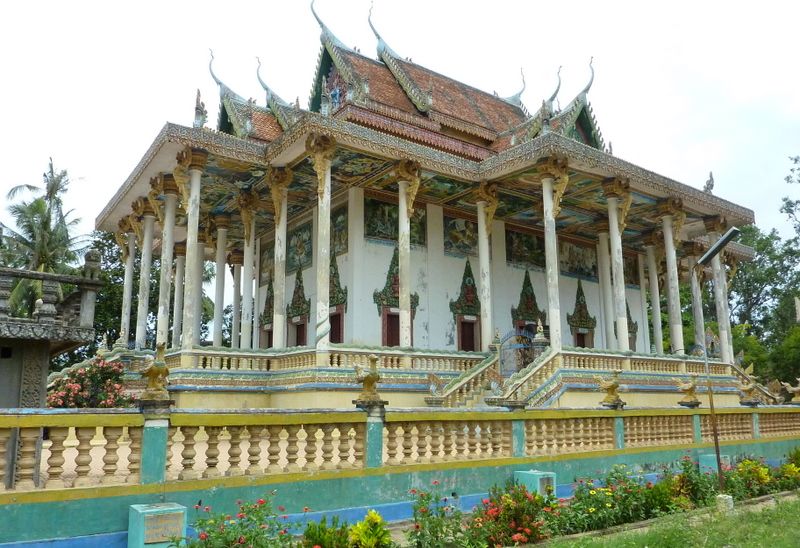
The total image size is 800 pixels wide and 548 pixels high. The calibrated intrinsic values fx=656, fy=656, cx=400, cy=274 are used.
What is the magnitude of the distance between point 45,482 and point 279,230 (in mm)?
11761

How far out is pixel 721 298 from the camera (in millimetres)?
20078

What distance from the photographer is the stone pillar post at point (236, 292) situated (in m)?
23.0

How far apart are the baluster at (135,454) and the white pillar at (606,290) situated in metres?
18.3

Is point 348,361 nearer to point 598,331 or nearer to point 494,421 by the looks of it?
point 494,421

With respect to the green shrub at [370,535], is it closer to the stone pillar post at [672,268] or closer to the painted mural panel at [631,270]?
the stone pillar post at [672,268]

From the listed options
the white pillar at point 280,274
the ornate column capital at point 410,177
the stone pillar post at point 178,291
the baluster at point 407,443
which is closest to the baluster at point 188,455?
the baluster at point 407,443

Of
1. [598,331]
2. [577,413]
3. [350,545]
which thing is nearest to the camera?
[350,545]

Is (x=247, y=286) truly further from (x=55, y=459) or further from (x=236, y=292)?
(x=55, y=459)

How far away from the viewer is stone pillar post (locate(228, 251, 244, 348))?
23.0 metres

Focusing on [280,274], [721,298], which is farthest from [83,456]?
[721,298]

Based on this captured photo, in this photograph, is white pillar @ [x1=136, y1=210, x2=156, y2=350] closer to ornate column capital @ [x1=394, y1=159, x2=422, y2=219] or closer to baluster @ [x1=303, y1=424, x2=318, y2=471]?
ornate column capital @ [x1=394, y1=159, x2=422, y2=219]

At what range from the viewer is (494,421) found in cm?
802

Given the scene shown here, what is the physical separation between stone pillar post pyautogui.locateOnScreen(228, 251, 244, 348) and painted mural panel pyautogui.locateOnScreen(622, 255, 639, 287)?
14.4 m

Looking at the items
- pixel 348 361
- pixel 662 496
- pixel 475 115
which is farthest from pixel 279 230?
pixel 662 496
